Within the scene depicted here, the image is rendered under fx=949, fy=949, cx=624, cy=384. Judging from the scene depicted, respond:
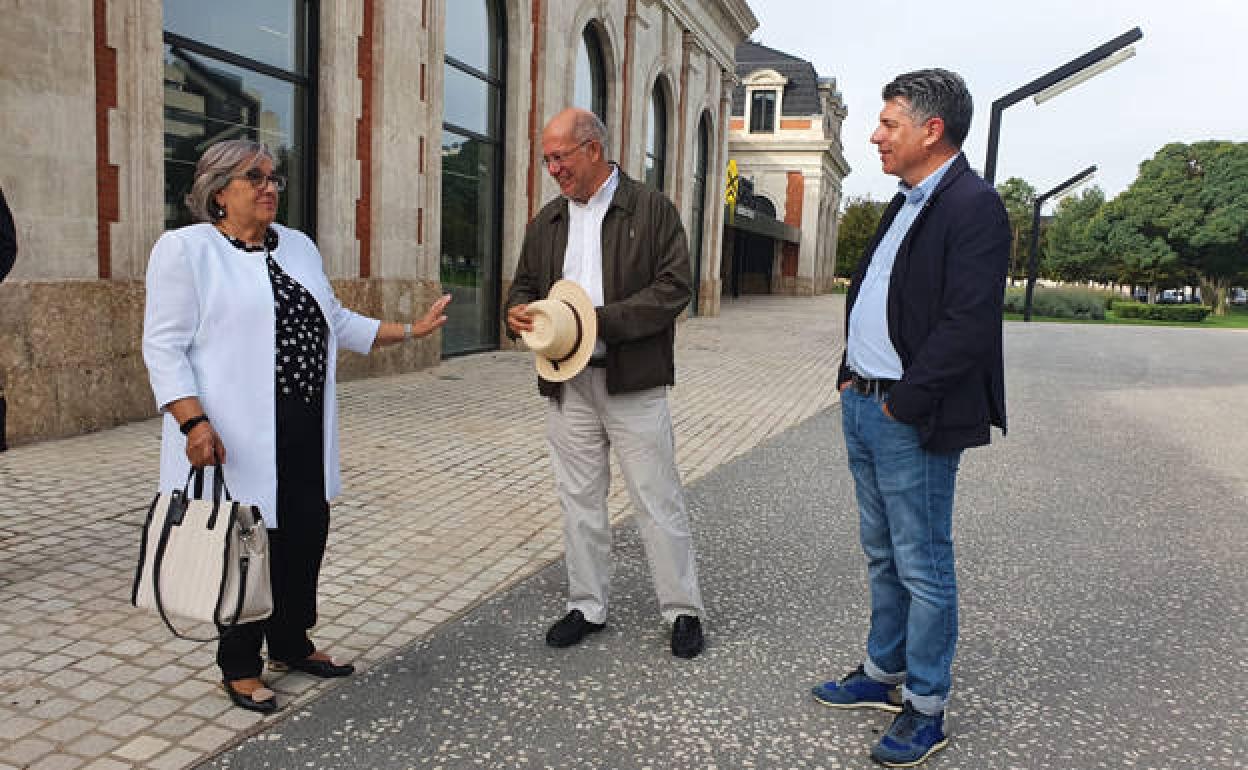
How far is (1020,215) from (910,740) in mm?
91557

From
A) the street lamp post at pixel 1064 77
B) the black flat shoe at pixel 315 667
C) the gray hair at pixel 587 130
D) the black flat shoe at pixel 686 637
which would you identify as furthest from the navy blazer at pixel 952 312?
the street lamp post at pixel 1064 77

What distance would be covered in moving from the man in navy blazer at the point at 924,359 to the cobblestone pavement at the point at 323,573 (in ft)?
6.22

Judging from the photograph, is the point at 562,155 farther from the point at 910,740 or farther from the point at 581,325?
the point at 910,740

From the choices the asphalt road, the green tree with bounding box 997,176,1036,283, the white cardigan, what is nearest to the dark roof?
the green tree with bounding box 997,176,1036,283

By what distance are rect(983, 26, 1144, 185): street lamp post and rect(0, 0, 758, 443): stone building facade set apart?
21.8ft

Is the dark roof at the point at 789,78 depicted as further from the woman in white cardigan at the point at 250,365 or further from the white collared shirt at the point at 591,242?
the woman in white cardigan at the point at 250,365

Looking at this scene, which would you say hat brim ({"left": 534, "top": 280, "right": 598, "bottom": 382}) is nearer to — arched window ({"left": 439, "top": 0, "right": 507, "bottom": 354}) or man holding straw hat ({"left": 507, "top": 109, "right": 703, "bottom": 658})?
man holding straw hat ({"left": 507, "top": 109, "right": 703, "bottom": 658})

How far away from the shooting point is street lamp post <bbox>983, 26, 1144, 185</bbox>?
14227 mm

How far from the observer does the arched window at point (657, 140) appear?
21281 millimetres

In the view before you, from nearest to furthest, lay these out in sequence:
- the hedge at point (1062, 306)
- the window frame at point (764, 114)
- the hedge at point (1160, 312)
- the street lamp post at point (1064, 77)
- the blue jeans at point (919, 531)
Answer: the blue jeans at point (919, 531), the street lamp post at point (1064, 77), the hedge at point (1062, 306), the hedge at point (1160, 312), the window frame at point (764, 114)

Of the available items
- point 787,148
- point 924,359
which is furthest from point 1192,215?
point 924,359

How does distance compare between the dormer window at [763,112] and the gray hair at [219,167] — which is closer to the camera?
the gray hair at [219,167]

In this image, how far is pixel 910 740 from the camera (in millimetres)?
2879

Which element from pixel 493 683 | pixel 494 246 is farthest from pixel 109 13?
pixel 494 246
